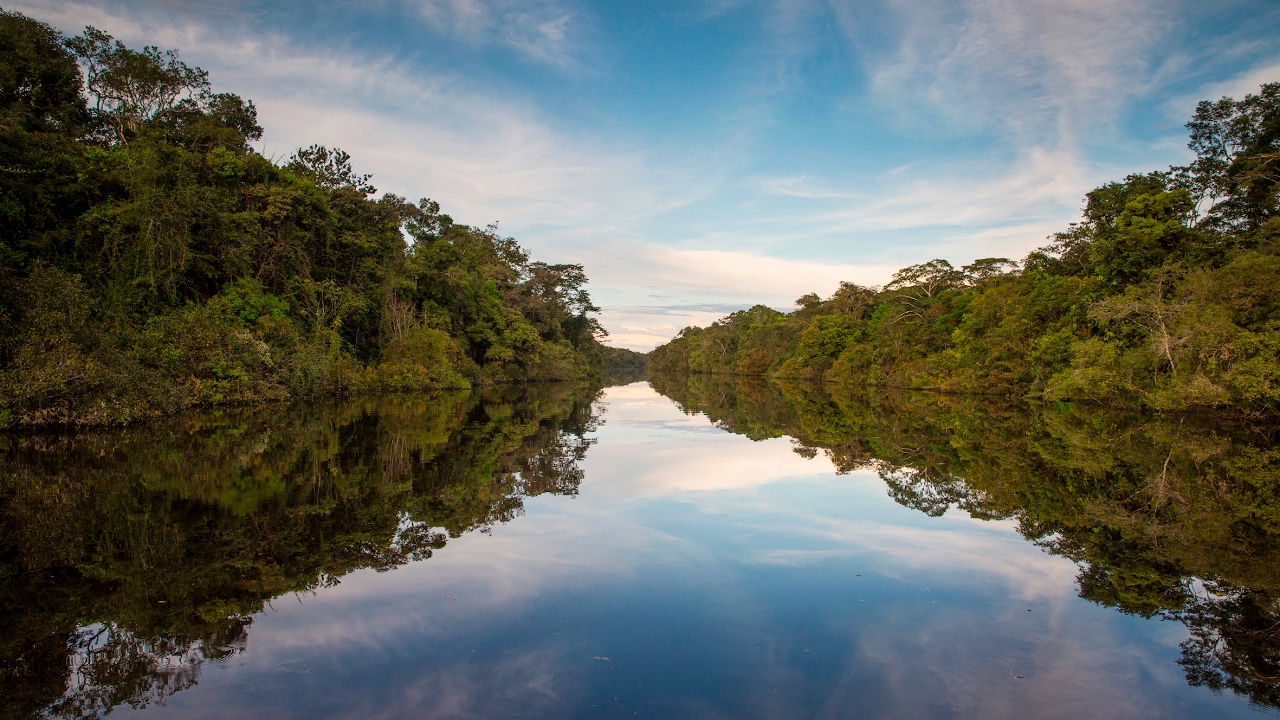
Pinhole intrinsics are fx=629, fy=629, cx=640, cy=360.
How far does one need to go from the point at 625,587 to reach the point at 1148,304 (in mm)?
21902

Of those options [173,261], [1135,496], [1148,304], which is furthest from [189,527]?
[1148,304]

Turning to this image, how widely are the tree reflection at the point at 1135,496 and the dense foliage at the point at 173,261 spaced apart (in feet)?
50.1

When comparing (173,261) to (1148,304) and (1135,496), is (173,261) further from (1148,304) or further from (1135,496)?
(1148,304)

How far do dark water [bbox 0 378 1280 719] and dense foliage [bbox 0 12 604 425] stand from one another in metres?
3.33

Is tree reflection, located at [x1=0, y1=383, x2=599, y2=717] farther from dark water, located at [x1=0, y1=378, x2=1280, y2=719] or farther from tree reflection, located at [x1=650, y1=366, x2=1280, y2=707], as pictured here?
tree reflection, located at [x1=650, y1=366, x2=1280, y2=707]

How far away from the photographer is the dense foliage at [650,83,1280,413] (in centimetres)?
1716

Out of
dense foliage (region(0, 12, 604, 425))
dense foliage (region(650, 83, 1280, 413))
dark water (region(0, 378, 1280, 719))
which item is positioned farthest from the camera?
dense foliage (region(650, 83, 1280, 413))

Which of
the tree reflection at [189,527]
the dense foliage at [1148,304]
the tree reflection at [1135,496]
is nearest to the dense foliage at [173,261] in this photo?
the tree reflection at [189,527]

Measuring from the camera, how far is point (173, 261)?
19438mm

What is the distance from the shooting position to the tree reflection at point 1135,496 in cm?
482

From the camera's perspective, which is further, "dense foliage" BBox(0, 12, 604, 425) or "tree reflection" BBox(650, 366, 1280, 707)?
"dense foliage" BBox(0, 12, 604, 425)

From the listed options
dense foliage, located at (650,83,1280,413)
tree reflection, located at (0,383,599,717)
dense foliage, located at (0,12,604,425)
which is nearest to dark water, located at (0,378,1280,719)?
tree reflection, located at (0,383,599,717)

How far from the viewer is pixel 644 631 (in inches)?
171

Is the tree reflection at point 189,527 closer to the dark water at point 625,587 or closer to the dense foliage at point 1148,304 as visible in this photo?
the dark water at point 625,587
